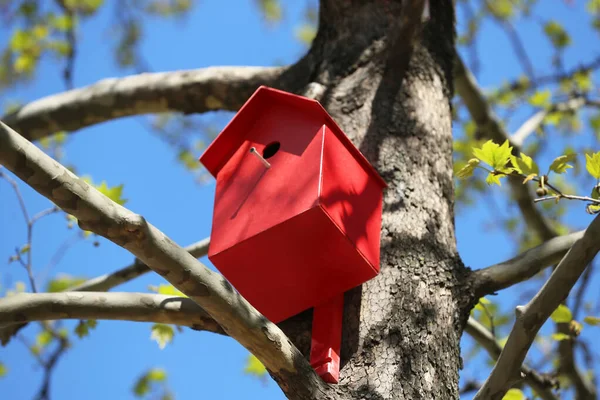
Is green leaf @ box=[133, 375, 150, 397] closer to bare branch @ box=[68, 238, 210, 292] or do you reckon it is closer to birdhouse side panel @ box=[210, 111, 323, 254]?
bare branch @ box=[68, 238, 210, 292]

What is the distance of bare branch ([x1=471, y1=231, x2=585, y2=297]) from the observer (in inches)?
87.2

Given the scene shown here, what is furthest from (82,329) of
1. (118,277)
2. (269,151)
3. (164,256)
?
(164,256)

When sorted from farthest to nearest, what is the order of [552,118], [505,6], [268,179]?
[505,6] → [552,118] → [268,179]

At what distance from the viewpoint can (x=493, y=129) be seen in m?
3.98

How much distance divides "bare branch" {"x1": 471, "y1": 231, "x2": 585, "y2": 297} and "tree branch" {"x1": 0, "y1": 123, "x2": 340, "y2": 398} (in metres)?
0.64

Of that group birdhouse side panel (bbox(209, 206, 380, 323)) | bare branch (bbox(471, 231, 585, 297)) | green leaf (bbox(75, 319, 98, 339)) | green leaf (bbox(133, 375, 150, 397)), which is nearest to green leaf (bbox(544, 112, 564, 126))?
bare branch (bbox(471, 231, 585, 297))

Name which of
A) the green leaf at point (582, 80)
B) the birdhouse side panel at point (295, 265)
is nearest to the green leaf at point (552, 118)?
the green leaf at point (582, 80)

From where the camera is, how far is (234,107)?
10.5ft

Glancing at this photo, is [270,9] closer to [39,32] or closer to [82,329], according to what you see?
[39,32]

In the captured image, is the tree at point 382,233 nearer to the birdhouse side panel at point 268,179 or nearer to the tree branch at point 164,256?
the tree branch at point 164,256

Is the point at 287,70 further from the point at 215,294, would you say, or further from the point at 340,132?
the point at 215,294

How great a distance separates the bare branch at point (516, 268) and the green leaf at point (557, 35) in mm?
3316

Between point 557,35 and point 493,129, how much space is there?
5.35 ft

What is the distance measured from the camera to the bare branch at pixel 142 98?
3.16 metres
